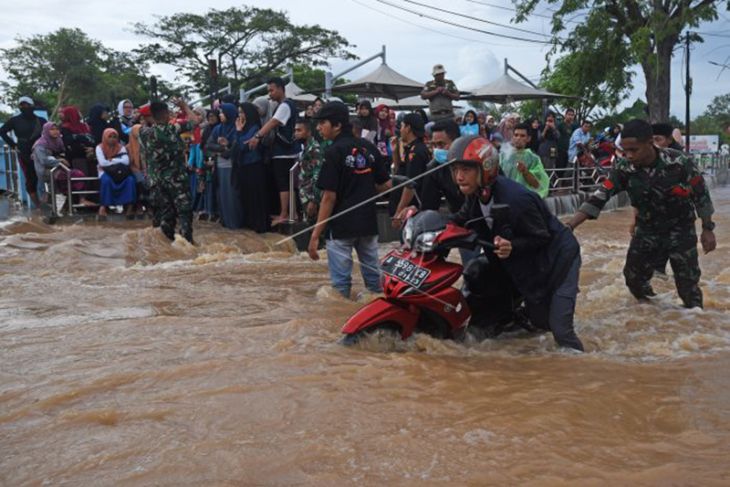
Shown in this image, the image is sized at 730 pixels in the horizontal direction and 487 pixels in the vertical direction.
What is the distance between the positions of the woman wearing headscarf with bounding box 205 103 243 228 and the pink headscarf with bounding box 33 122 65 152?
10.2 feet

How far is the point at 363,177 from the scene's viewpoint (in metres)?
6.26

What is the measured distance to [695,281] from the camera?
6047mm

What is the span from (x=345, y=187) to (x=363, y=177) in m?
0.17

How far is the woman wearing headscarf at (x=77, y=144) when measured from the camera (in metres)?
12.9

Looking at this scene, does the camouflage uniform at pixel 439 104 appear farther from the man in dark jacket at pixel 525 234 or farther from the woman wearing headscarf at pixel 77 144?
the man in dark jacket at pixel 525 234

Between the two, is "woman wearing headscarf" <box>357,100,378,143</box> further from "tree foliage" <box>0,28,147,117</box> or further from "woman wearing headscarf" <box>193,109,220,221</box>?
"tree foliage" <box>0,28,147,117</box>

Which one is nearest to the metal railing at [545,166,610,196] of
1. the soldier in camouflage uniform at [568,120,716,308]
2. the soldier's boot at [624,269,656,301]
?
the soldier's boot at [624,269,656,301]

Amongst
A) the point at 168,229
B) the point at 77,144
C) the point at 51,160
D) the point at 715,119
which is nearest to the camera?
the point at 168,229

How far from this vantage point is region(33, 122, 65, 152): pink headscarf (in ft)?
41.0

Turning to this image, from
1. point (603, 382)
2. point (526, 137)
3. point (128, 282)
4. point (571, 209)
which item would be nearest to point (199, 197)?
point (128, 282)

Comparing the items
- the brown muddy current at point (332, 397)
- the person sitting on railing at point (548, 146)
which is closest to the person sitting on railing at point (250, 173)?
the brown muddy current at point (332, 397)

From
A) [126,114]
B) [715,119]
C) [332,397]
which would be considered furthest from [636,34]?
[715,119]

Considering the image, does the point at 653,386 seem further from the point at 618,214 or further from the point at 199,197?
the point at 618,214

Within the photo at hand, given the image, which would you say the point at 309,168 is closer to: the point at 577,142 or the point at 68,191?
the point at 68,191
